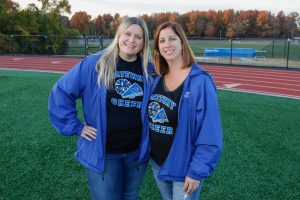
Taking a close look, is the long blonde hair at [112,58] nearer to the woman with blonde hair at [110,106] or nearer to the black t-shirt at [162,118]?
the woman with blonde hair at [110,106]

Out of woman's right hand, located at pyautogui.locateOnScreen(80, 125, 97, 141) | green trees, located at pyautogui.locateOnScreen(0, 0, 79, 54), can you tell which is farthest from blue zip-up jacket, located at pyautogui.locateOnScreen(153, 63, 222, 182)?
green trees, located at pyautogui.locateOnScreen(0, 0, 79, 54)

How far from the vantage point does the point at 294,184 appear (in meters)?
4.02

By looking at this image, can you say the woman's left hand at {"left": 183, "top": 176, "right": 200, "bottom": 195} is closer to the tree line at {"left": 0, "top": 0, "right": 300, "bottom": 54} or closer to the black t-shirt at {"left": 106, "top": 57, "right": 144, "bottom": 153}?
the black t-shirt at {"left": 106, "top": 57, "right": 144, "bottom": 153}

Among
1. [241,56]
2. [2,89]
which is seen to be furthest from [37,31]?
[2,89]

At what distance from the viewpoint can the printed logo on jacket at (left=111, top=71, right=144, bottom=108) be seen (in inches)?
92.5

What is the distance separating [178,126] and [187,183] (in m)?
0.36

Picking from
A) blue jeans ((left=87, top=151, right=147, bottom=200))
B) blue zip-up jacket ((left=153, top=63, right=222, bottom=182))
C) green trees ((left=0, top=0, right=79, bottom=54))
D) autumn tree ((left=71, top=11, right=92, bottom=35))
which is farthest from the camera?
autumn tree ((left=71, top=11, right=92, bottom=35))

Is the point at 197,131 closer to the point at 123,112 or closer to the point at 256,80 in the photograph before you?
the point at 123,112

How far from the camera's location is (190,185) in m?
2.15

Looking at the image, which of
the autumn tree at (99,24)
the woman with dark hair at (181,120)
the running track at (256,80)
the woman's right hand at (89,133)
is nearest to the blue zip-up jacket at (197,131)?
the woman with dark hair at (181,120)

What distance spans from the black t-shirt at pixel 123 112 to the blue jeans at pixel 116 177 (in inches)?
3.4

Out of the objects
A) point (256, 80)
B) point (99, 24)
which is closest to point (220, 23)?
point (99, 24)

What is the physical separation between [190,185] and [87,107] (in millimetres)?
874

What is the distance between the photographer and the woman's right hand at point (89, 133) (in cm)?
238
